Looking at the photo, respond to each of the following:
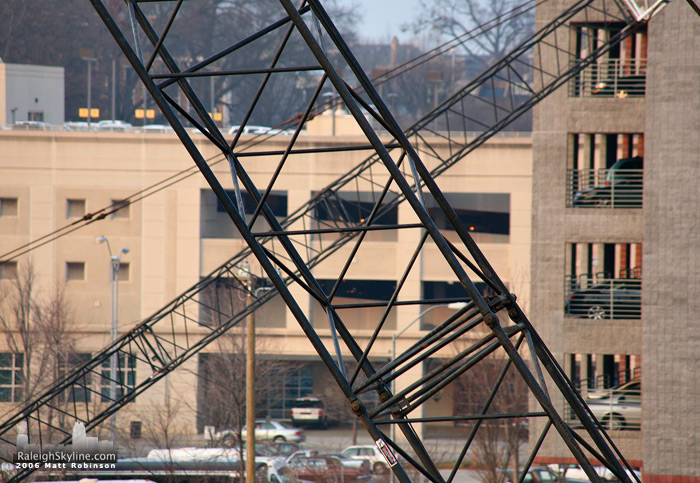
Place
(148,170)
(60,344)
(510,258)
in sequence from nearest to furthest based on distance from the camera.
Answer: (60,344), (510,258), (148,170)

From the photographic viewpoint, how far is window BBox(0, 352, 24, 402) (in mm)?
44866

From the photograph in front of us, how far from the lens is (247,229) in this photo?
30.0 feet

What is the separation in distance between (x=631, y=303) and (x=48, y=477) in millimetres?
19772

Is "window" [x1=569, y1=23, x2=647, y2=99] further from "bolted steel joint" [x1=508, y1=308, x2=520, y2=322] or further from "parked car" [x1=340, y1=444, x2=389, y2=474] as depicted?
"parked car" [x1=340, y1=444, x2=389, y2=474]

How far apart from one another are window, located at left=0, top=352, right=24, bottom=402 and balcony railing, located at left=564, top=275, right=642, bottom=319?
28.7 metres

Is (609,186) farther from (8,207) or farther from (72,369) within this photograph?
(8,207)

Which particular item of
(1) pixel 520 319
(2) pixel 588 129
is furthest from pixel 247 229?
(2) pixel 588 129

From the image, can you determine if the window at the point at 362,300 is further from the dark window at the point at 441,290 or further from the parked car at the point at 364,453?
the parked car at the point at 364,453

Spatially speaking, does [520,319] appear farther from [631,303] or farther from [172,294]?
[172,294]

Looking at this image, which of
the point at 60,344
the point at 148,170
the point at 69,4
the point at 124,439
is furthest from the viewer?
the point at 69,4

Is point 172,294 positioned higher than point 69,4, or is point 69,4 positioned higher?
point 69,4

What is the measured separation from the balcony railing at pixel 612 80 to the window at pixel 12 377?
3031cm

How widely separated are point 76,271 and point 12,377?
26.9 ft

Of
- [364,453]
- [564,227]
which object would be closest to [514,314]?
[564,227]
